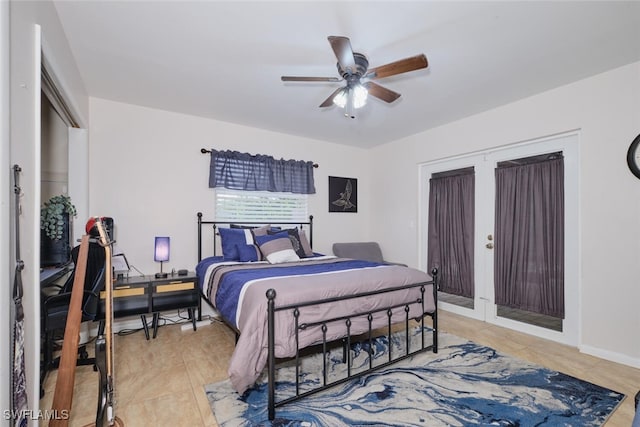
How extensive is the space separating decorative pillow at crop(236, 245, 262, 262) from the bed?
0.02 meters

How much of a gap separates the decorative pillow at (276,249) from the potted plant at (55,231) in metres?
1.71

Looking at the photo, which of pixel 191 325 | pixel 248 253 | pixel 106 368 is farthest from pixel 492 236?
pixel 106 368

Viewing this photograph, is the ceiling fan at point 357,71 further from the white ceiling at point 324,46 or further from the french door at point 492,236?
the french door at point 492,236

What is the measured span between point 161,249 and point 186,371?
145 centimetres

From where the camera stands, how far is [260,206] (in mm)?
4219

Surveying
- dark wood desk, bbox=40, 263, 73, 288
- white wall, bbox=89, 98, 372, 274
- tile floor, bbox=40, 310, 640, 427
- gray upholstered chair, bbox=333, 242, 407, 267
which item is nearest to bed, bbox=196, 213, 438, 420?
tile floor, bbox=40, 310, 640, 427

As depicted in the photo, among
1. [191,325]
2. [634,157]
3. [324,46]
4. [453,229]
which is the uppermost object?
[324,46]

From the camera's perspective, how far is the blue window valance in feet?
12.7

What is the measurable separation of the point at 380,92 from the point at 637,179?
2.24 meters

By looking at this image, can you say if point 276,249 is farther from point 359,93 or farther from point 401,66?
point 401,66

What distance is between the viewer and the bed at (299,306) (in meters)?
1.87

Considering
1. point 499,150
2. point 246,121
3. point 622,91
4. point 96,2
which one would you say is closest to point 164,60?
point 96,2

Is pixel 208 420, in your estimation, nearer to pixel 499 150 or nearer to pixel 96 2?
pixel 96 2

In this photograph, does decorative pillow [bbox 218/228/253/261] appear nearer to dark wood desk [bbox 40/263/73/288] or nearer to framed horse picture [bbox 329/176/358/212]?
dark wood desk [bbox 40/263/73/288]
